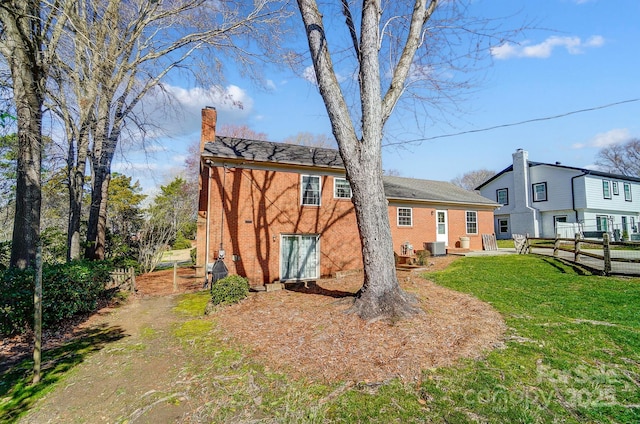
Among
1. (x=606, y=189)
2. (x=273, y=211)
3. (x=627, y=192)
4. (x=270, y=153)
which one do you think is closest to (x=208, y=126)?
(x=270, y=153)

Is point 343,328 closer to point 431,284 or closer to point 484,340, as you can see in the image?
point 484,340

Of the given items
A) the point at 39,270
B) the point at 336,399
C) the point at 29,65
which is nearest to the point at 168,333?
the point at 39,270

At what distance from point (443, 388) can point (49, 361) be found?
6.64m

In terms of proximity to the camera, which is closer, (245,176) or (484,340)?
(484,340)

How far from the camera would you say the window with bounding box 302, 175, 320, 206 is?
43.6ft

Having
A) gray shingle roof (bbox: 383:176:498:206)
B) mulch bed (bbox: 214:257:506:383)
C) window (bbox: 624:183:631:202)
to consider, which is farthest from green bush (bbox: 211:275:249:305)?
window (bbox: 624:183:631:202)

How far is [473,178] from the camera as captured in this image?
59469mm

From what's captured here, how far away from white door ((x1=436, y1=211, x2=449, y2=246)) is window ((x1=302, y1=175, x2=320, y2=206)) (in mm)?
8949

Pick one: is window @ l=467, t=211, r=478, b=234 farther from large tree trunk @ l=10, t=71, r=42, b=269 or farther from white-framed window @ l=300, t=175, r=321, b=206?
large tree trunk @ l=10, t=71, r=42, b=269

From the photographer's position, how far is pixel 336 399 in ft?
11.7

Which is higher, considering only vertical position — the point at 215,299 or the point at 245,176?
the point at 245,176

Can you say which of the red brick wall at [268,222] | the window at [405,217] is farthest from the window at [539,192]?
the red brick wall at [268,222]

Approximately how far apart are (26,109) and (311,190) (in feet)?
30.8

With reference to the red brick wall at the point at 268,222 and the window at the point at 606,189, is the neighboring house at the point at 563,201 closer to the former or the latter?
the window at the point at 606,189
